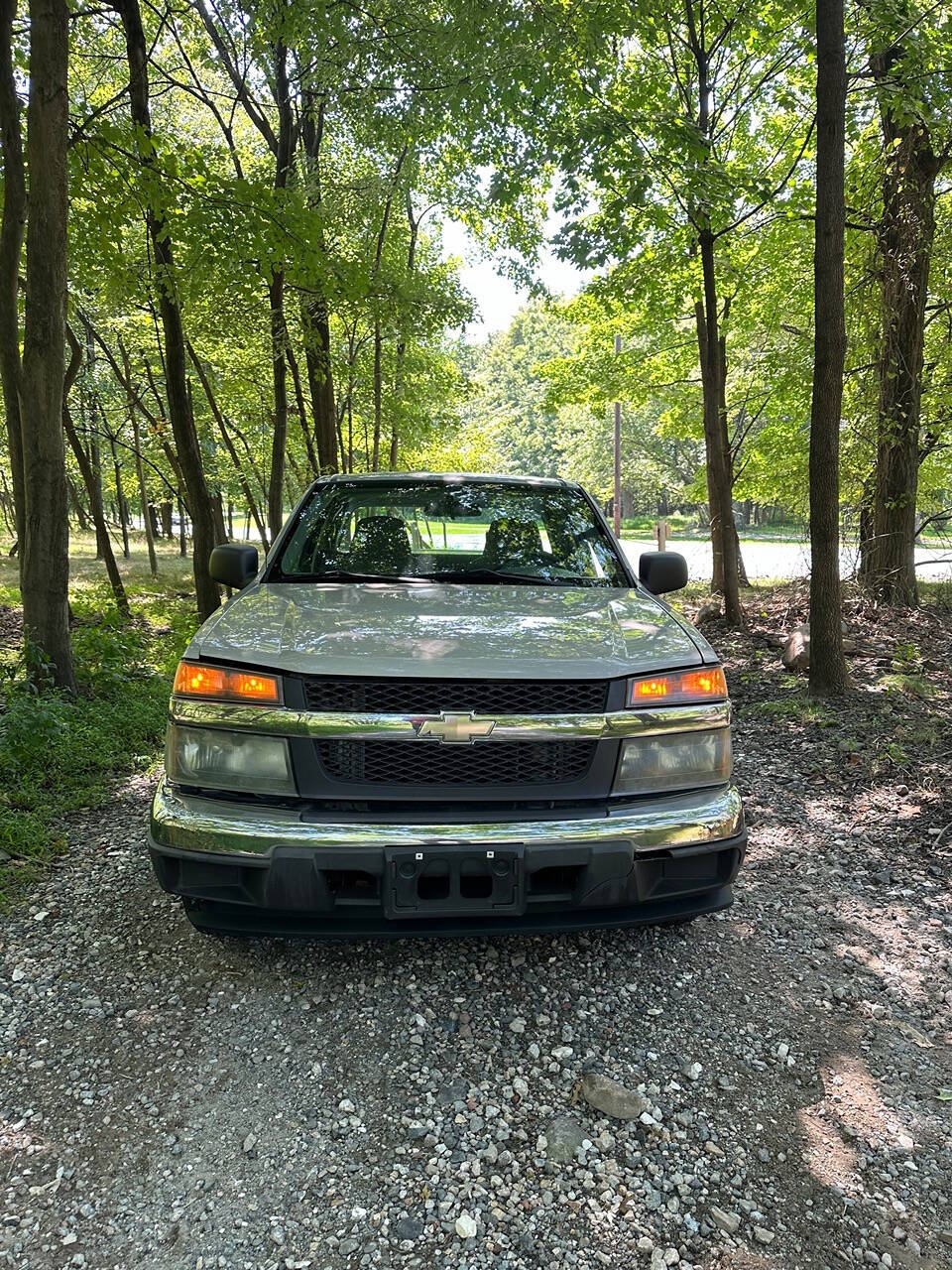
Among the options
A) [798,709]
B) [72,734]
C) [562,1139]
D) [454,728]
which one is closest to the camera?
[562,1139]

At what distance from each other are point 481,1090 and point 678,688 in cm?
132

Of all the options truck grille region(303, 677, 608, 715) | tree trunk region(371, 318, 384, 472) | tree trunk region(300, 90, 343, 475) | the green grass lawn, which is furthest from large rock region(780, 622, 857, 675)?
tree trunk region(371, 318, 384, 472)

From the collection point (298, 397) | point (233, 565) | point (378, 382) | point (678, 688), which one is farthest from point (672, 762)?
point (378, 382)

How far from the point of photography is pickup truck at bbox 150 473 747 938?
2.06 meters

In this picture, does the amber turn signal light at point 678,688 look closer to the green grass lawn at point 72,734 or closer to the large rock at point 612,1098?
the large rock at point 612,1098

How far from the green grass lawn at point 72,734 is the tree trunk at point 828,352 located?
5.00 m

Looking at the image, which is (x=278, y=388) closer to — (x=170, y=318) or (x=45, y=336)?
(x=170, y=318)

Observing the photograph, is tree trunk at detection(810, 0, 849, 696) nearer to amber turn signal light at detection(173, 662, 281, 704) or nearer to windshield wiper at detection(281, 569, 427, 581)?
windshield wiper at detection(281, 569, 427, 581)

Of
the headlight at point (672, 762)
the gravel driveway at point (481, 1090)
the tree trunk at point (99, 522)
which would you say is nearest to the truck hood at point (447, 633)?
the headlight at point (672, 762)

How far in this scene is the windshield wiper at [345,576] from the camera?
121 inches

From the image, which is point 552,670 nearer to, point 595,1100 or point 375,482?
point 595,1100

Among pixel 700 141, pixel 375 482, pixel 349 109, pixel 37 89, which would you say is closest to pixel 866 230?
pixel 700 141

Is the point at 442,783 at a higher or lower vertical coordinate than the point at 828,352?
lower

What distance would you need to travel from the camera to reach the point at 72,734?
461cm
